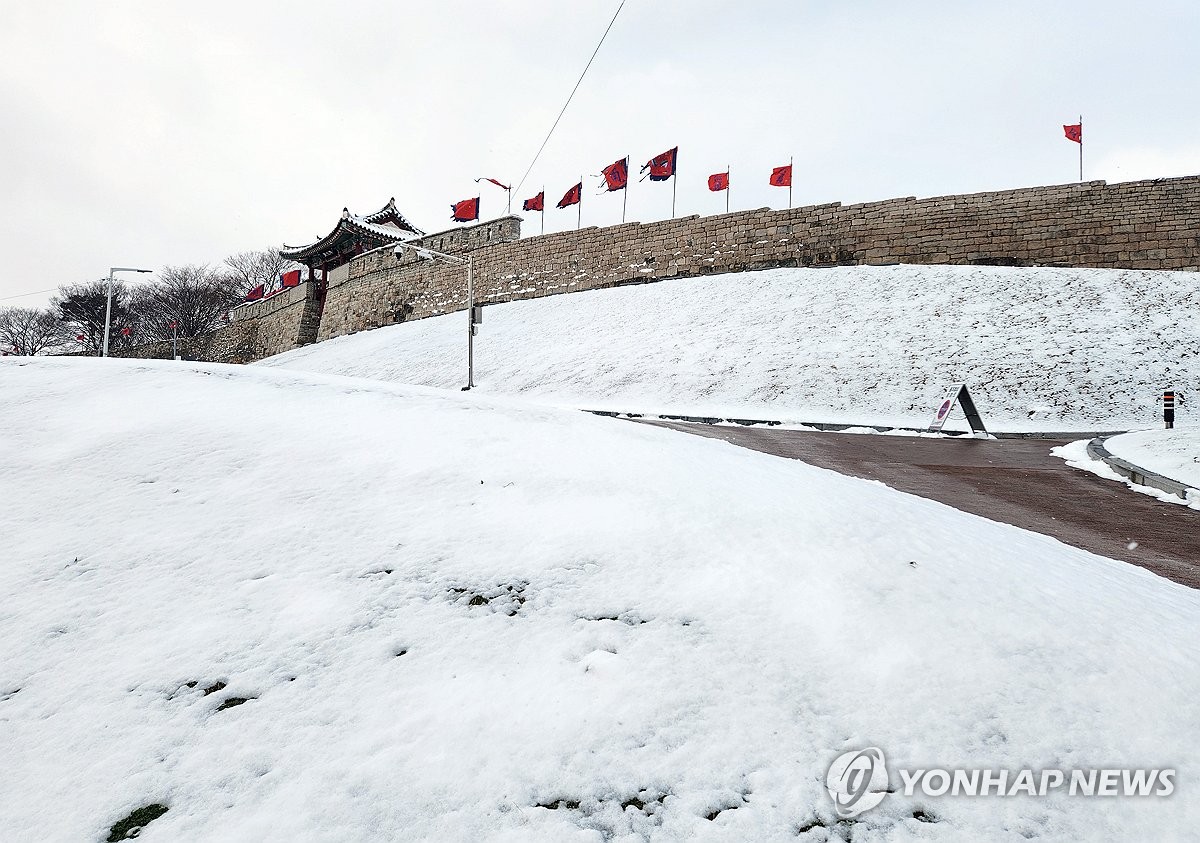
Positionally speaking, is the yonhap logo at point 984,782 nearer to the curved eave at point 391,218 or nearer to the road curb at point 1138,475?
the road curb at point 1138,475

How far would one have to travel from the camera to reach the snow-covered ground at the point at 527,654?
138 centimetres

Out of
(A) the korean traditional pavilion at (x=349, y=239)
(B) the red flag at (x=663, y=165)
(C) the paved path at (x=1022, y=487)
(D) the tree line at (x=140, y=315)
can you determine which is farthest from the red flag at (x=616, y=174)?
(D) the tree line at (x=140, y=315)

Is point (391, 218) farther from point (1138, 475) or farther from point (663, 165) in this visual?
point (1138, 475)

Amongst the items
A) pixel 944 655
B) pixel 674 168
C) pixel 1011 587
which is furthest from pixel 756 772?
pixel 674 168

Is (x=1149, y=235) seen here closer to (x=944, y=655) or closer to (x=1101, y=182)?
(x=1101, y=182)

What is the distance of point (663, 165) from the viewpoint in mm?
23625

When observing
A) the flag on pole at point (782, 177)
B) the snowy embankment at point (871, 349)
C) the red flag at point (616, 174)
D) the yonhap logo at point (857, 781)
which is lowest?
the yonhap logo at point (857, 781)

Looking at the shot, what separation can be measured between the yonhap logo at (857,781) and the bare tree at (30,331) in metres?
65.6

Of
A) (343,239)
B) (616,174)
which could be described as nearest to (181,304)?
(343,239)

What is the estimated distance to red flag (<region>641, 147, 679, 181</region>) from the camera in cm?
2356

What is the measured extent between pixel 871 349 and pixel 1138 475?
29.3ft

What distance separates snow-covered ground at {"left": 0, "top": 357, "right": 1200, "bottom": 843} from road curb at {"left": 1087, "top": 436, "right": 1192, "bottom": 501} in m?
4.23

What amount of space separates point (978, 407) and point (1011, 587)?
12.2 metres

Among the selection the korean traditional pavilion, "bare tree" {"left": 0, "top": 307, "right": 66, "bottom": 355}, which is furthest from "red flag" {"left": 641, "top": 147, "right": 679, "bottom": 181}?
"bare tree" {"left": 0, "top": 307, "right": 66, "bottom": 355}
